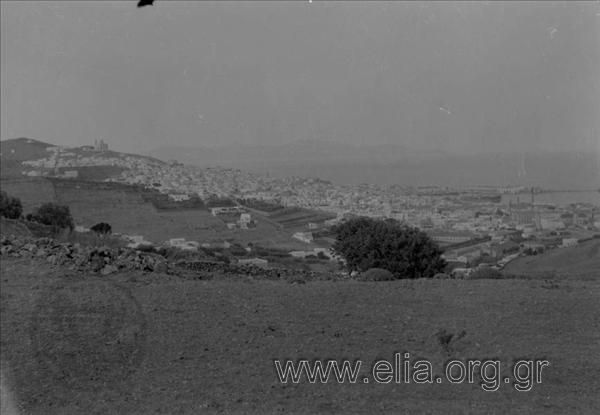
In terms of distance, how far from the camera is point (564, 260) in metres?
17.8

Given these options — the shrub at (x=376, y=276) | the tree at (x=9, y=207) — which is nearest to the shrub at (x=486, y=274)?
the shrub at (x=376, y=276)

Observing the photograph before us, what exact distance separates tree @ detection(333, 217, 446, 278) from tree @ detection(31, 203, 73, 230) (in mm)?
13212

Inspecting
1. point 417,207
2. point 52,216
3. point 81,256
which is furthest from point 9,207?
point 417,207

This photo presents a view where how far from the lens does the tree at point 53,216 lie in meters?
24.2

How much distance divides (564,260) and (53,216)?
17.5 metres

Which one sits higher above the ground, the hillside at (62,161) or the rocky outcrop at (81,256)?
the hillside at (62,161)

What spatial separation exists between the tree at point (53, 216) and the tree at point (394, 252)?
1321 centimetres

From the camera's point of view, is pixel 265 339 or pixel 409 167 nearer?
pixel 265 339

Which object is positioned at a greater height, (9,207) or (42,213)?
(9,207)

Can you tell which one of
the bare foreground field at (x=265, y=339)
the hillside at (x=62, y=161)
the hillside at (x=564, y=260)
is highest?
the hillside at (x=62, y=161)

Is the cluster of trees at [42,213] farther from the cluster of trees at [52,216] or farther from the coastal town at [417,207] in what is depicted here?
the coastal town at [417,207]

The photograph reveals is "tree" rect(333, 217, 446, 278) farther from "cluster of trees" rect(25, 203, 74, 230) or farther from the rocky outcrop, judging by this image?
"cluster of trees" rect(25, 203, 74, 230)

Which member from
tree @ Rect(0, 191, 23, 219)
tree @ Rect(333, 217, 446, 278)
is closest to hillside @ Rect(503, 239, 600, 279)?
tree @ Rect(333, 217, 446, 278)

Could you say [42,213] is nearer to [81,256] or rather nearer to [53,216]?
[53,216]
